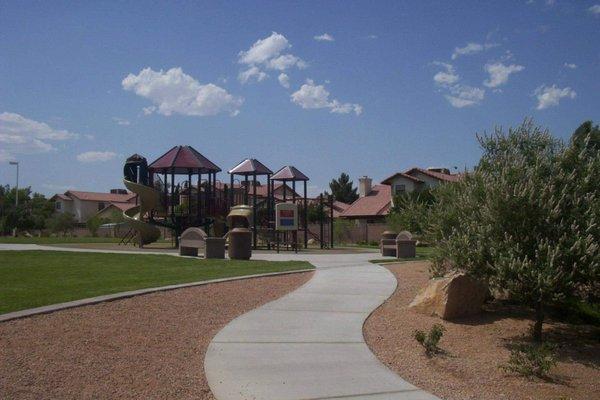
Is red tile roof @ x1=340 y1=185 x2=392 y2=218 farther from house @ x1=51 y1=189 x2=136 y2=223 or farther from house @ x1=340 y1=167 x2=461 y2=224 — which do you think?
house @ x1=51 y1=189 x2=136 y2=223

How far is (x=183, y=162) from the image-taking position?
35750 millimetres

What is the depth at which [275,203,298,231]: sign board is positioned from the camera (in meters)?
30.8

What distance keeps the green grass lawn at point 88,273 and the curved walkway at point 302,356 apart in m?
3.53

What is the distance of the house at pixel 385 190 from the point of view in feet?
170

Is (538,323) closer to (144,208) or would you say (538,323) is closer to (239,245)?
(239,245)

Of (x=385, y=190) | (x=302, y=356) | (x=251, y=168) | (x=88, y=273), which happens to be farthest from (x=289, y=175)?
(x=302, y=356)

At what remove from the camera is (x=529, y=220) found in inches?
337

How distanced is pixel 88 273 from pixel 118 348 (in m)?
8.93

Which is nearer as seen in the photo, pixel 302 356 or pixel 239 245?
pixel 302 356

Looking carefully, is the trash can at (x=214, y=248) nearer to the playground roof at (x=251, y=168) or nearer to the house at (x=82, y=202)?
the playground roof at (x=251, y=168)

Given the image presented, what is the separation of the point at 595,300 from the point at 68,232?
6216 centimetres

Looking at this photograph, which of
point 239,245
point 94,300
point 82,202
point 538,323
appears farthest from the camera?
point 82,202

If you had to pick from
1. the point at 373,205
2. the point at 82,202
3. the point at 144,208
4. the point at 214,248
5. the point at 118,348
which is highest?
the point at 82,202

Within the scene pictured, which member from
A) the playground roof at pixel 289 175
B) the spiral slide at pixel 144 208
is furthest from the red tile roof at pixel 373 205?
the spiral slide at pixel 144 208
